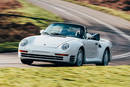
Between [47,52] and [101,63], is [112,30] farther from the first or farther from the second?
[47,52]

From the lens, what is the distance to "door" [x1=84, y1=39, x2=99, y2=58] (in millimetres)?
13365

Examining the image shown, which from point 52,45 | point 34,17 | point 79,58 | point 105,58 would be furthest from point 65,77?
point 34,17

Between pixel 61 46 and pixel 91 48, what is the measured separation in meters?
1.85

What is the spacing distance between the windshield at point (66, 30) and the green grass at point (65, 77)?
209 centimetres

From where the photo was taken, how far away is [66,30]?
13.5 m

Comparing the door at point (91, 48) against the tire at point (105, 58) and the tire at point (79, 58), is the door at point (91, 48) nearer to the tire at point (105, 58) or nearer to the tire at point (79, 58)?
the tire at point (79, 58)

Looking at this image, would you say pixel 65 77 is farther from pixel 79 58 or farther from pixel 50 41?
pixel 79 58

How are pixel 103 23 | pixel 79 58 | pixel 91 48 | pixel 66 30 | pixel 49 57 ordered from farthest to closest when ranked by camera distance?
pixel 103 23, pixel 91 48, pixel 66 30, pixel 79 58, pixel 49 57

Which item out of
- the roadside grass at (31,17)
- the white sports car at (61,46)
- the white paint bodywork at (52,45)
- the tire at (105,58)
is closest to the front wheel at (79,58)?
the white sports car at (61,46)

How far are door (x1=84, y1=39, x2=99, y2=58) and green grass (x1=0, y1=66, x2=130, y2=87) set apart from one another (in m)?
1.83

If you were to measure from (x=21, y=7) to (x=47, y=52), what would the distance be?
85.6 ft

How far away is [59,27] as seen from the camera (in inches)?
535

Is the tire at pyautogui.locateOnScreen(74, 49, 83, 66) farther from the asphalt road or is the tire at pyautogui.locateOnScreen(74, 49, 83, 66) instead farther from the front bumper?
the asphalt road

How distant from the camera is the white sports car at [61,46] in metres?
12.1
